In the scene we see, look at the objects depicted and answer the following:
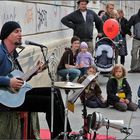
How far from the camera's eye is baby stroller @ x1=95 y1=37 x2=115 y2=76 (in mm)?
9992

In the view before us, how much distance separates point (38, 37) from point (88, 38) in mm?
1435

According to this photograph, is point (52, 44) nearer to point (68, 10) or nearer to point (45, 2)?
point (45, 2)

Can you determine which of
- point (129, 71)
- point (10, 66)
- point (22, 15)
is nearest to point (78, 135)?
point (10, 66)

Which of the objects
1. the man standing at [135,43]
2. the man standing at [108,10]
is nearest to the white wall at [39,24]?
the man standing at [108,10]

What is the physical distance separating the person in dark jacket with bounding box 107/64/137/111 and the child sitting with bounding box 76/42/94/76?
4.79 feet

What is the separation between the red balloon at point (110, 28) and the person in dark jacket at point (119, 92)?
3256mm

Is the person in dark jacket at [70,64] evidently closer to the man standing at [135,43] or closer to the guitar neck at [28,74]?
the man standing at [135,43]

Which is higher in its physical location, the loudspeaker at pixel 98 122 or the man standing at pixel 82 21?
the man standing at pixel 82 21

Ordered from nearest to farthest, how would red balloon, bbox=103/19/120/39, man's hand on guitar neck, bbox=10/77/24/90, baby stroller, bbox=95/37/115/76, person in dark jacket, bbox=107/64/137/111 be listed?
man's hand on guitar neck, bbox=10/77/24/90, person in dark jacket, bbox=107/64/137/111, baby stroller, bbox=95/37/115/76, red balloon, bbox=103/19/120/39

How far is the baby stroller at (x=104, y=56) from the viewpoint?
9992mm

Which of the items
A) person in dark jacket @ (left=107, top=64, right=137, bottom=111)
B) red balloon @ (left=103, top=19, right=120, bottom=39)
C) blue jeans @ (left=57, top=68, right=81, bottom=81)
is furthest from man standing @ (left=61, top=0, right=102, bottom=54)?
person in dark jacket @ (left=107, top=64, right=137, bottom=111)

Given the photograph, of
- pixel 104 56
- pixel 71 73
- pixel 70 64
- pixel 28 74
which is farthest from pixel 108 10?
pixel 28 74

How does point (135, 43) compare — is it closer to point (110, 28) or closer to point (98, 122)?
point (110, 28)

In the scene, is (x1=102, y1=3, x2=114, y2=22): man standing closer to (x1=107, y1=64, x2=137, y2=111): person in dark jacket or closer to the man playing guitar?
(x1=107, y1=64, x2=137, y2=111): person in dark jacket
